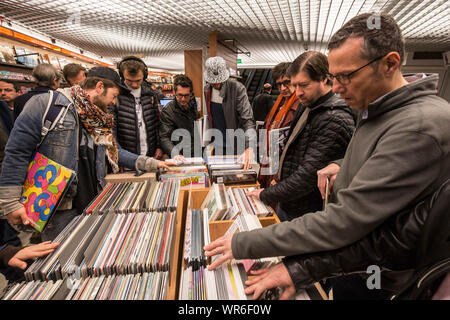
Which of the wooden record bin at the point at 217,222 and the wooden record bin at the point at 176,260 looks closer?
the wooden record bin at the point at 176,260

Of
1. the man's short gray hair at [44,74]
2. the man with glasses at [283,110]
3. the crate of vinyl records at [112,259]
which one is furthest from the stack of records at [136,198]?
the man's short gray hair at [44,74]

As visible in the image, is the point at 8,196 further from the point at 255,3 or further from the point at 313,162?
the point at 255,3

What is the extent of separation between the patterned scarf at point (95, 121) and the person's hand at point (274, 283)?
1.45m

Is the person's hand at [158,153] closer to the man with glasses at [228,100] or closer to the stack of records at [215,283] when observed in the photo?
the man with glasses at [228,100]

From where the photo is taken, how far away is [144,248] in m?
0.90

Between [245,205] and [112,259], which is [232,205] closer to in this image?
[245,205]

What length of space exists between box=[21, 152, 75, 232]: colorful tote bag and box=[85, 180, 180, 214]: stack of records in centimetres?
26

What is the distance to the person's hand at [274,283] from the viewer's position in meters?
0.70

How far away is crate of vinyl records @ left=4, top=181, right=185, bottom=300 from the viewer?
731 mm

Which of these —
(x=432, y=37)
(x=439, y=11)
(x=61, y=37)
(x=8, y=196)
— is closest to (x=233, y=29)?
(x=439, y=11)

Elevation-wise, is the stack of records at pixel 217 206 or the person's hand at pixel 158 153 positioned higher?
the person's hand at pixel 158 153

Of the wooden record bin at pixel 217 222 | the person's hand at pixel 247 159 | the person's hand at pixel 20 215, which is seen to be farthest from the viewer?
the person's hand at pixel 247 159

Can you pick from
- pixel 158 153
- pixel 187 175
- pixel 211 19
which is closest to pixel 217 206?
pixel 187 175

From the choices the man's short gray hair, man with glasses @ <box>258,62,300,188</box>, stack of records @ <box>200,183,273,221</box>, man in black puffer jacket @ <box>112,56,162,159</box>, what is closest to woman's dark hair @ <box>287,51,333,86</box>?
man with glasses @ <box>258,62,300,188</box>
